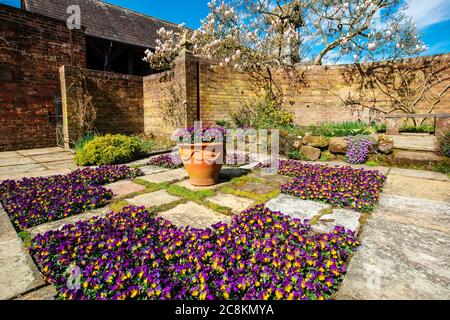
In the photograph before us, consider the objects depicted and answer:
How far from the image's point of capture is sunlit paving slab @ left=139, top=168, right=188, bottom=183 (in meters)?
3.99

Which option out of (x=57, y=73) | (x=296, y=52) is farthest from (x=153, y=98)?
(x=296, y=52)

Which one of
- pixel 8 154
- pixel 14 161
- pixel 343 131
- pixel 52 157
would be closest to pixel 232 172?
pixel 343 131

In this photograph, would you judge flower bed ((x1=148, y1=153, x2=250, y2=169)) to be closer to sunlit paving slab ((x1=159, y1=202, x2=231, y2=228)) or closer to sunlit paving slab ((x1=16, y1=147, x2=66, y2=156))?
sunlit paving slab ((x1=159, y1=202, x2=231, y2=228))

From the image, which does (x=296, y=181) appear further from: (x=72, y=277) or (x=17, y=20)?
(x=17, y=20)

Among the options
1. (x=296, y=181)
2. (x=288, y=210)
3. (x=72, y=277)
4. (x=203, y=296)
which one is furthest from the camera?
(x=296, y=181)

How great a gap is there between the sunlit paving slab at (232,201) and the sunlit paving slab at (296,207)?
0.90 feet

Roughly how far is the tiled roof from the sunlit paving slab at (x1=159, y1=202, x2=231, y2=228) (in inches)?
439

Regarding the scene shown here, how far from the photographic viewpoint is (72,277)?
148cm

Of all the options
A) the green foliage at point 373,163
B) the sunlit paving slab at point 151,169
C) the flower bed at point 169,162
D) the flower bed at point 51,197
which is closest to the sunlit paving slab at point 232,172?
the flower bed at point 169,162

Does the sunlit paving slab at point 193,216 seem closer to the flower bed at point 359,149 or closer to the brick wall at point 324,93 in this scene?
the flower bed at point 359,149

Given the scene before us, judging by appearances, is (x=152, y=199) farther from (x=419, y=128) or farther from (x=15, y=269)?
(x=419, y=128)

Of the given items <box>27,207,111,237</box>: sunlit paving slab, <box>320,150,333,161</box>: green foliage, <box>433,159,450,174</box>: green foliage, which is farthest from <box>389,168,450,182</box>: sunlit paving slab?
<box>27,207,111,237</box>: sunlit paving slab

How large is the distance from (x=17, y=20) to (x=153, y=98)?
14.2 ft

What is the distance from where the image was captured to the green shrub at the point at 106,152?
517cm
